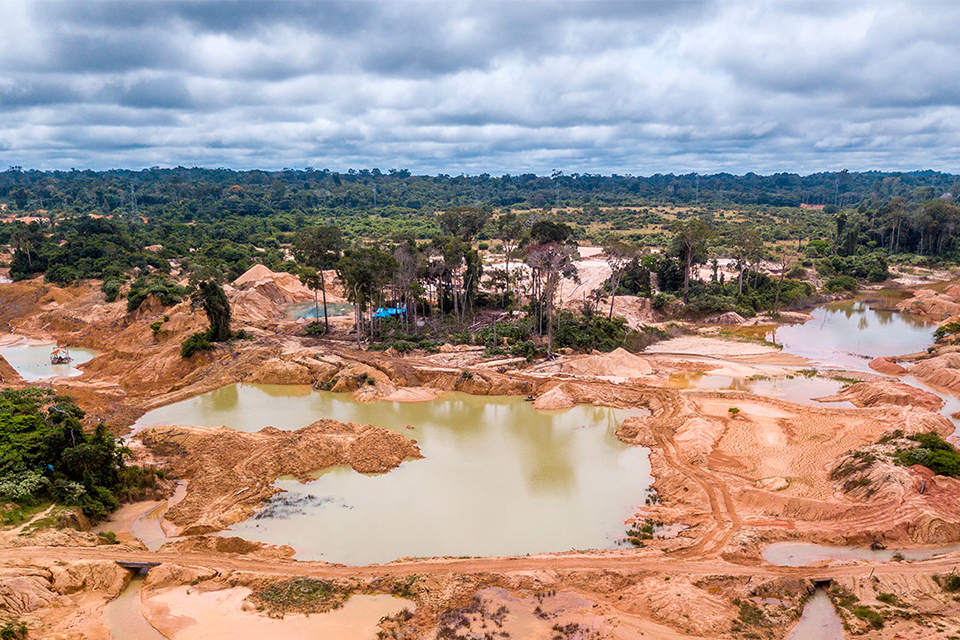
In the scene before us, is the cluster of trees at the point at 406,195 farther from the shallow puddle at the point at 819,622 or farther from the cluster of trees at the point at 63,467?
the shallow puddle at the point at 819,622

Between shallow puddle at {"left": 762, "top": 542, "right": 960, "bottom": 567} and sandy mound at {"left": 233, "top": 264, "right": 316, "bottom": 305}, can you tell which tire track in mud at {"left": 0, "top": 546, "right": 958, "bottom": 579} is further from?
sandy mound at {"left": 233, "top": 264, "right": 316, "bottom": 305}

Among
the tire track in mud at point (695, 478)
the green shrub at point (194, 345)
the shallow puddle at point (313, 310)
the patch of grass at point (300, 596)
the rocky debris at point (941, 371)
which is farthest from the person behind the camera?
the shallow puddle at point (313, 310)

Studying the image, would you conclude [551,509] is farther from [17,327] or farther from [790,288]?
[17,327]

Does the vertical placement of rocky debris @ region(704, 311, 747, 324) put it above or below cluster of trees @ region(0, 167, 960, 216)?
below

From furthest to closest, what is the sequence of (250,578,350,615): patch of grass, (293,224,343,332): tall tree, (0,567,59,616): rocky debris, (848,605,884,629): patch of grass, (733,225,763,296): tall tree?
(733,225,763,296): tall tree
(293,224,343,332): tall tree
(250,578,350,615): patch of grass
(848,605,884,629): patch of grass
(0,567,59,616): rocky debris

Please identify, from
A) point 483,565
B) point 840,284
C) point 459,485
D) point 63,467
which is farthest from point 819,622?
point 840,284

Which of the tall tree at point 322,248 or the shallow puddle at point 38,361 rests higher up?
the tall tree at point 322,248

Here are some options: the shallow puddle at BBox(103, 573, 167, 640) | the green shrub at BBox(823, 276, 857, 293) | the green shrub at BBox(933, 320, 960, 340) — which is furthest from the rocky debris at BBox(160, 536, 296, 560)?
the green shrub at BBox(823, 276, 857, 293)

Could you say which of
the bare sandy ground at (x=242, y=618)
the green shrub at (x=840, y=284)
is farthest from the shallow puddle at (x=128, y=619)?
the green shrub at (x=840, y=284)
